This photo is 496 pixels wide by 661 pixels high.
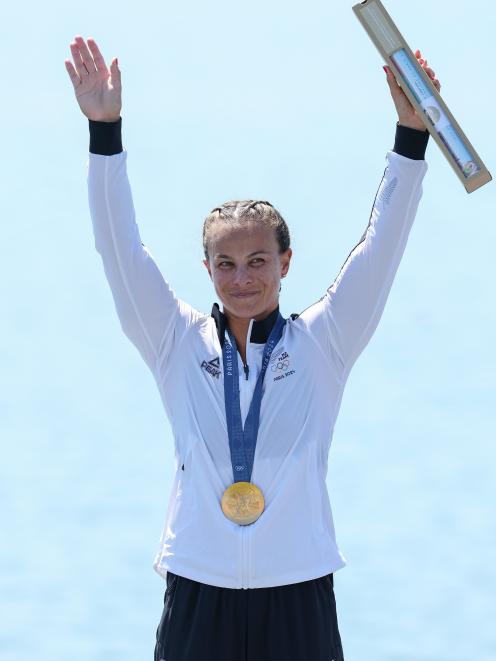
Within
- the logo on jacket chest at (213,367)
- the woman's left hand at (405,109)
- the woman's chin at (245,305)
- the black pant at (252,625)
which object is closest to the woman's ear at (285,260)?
the woman's chin at (245,305)

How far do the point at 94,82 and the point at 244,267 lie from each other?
0.47 metres

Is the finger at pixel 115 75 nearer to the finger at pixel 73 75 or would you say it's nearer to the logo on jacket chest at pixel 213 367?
the finger at pixel 73 75

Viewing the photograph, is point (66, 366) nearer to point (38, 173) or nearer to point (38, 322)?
point (38, 322)

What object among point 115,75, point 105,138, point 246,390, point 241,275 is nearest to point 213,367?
point 246,390

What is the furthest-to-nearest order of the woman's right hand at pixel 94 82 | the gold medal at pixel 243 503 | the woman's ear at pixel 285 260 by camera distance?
the woman's ear at pixel 285 260 → the woman's right hand at pixel 94 82 → the gold medal at pixel 243 503

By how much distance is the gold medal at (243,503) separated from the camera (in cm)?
284

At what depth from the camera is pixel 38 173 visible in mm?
8586

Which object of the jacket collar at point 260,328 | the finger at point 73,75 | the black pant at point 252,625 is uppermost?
the finger at point 73,75

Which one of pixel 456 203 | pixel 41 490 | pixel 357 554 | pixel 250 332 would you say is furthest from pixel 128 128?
pixel 250 332

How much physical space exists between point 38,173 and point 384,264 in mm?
5871

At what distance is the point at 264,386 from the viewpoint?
297cm

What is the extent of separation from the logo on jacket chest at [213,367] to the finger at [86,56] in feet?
2.02

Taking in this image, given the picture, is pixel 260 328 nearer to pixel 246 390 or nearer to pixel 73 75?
pixel 246 390

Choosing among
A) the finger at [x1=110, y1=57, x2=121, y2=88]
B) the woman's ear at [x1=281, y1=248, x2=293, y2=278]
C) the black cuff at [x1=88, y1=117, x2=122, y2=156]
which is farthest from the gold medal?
the finger at [x1=110, y1=57, x2=121, y2=88]
